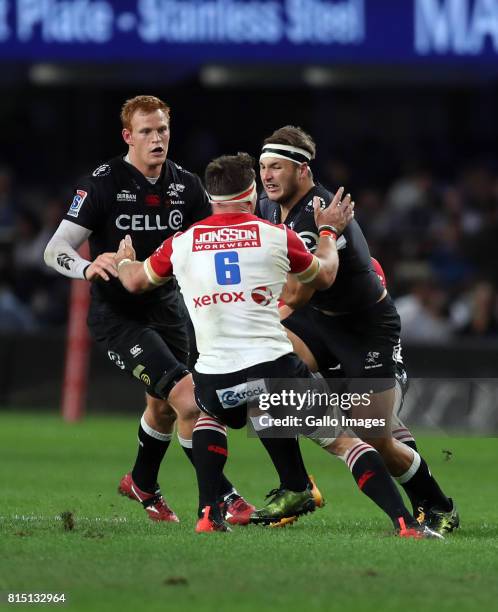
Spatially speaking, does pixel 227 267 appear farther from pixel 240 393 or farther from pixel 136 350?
pixel 136 350

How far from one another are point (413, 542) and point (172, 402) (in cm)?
180

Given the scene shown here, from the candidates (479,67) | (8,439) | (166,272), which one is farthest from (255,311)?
(479,67)

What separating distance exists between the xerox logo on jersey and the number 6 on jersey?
41 mm

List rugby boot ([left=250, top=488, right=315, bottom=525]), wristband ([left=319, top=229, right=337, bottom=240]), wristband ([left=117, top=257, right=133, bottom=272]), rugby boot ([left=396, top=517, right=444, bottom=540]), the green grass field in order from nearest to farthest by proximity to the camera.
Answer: the green grass field
rugby boot ([left=396, top=517, right=444, bottom=540])
wristband ([left=319, top=229, right=337, bottom=240])
wristband ([left=117, top=257, right=133, bottom=272])
rugby boot ([left=250, top=488, right=315, bottom=525])

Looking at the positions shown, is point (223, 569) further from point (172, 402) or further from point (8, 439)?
point (8, 439)

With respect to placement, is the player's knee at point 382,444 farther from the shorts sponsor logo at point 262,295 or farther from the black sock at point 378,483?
the shorts sponsor logo at point 262,295

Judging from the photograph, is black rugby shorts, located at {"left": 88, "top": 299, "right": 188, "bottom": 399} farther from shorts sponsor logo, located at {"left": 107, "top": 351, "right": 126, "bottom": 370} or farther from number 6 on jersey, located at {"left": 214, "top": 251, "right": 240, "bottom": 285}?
number 6 on jersey, located at {"left": 214, "top": 251, "right": 240, "bottom": 285}

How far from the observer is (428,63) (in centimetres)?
1770

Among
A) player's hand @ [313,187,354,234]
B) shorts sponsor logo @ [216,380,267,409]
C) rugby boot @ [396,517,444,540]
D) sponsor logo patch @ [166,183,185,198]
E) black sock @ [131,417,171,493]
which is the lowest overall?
rugby boot @ [396,517,444,540]

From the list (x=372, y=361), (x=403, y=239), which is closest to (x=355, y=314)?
(x=372, y=361)

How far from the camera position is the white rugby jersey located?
7.42 m

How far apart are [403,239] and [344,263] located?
41.7ft

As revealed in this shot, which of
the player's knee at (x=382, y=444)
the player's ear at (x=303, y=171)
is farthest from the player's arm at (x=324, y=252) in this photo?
the player's knee at (x=382, y=444)

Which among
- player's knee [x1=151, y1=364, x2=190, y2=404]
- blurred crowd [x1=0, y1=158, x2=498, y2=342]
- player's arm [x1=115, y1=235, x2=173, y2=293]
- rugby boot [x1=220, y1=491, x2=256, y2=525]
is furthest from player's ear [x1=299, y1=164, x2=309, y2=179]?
blurred crowd [x1=0, y1=158, x2=498, y2=342]
